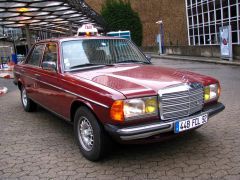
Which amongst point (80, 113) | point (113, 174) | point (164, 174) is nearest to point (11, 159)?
point (80, 113)

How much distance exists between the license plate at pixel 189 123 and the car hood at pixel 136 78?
0.50 meters

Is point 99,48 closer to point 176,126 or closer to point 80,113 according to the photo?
point 80,113

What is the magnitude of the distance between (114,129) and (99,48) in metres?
2.06

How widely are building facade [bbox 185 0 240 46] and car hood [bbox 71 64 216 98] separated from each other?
24810 millimetres

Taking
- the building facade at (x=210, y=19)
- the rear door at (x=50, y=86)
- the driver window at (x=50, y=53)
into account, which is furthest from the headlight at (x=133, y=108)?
the building facade at (x=210, y=19)

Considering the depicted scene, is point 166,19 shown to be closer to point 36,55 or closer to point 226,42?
point 226,42

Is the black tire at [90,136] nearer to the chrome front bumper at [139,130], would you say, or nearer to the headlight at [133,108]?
the chrome front bumper at [139,130]

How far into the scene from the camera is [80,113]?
4.60 metres

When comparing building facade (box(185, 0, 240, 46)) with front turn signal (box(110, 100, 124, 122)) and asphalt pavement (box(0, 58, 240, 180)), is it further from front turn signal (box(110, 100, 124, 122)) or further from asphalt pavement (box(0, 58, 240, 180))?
front turn signal (box(110, 100, 124, 122))

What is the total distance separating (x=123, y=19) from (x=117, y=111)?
1773 inches

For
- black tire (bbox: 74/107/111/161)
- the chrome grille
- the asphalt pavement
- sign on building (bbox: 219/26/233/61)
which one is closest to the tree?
sign on building (bbox: 219/26/233/61)

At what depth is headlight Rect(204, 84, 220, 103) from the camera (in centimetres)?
468

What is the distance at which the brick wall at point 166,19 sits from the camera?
49344 mm

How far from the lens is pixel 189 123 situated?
4.25 metres
